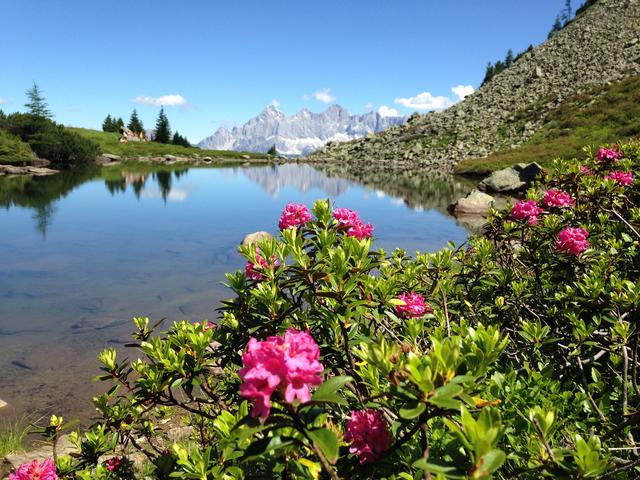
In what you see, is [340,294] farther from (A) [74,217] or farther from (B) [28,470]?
(A) [74,217]

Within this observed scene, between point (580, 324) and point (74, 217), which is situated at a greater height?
point (580, 324)

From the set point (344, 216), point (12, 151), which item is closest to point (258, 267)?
point (344, 216)

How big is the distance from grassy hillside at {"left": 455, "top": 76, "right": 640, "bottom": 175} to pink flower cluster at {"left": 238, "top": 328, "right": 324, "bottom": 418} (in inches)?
1919

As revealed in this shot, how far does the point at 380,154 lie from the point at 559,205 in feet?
296

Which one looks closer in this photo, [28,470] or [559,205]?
[28,470]

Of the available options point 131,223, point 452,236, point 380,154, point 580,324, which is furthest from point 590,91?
point 580,324

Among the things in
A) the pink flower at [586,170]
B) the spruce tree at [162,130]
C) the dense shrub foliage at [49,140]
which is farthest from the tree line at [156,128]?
the pink flower at [586,170]

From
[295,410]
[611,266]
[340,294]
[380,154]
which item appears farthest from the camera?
[380,154]

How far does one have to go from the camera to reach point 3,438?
239 inches

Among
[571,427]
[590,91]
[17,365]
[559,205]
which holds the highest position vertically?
[590,91]

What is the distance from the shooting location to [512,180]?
34000 mm

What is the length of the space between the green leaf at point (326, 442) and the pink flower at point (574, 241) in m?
4.31

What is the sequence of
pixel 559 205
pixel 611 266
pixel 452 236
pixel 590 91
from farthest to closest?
pixel 590 91, pixel 452 236, pixel 559 205, pixel 611 266

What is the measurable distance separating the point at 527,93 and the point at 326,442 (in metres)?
90.9
